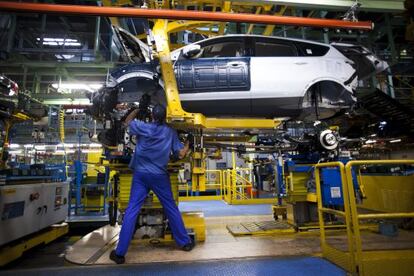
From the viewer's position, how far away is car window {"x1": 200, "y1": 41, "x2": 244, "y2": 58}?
15.0ft

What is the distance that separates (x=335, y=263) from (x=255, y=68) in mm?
2830

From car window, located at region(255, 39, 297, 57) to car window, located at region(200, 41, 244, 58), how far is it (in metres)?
0.30

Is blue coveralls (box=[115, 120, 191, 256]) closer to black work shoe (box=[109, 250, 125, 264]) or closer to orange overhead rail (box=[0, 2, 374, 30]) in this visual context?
black work shoe (box=[109, 250, 125, 264])

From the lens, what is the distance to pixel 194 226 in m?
3.78

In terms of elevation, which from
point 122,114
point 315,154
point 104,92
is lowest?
point 315,154

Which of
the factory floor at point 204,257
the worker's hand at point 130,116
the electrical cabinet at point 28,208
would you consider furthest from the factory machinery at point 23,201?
the worker's hand at point 130,116

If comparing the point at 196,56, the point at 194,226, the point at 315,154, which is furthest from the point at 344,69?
the point at 194,226

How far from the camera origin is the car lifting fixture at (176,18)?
3072 millimetres

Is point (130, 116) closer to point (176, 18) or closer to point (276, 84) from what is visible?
point (176, 18)

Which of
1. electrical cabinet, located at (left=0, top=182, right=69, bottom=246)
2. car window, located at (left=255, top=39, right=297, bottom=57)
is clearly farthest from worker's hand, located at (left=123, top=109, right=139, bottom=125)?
car window, located at (left=255, top=39, right=297, bottom=57)

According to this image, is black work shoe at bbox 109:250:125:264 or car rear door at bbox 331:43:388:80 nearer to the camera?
black work shoe at bbox 109:250:125:264

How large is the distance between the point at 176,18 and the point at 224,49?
66.6 inches

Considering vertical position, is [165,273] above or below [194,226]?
below

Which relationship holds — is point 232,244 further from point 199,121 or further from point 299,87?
point 299,87
